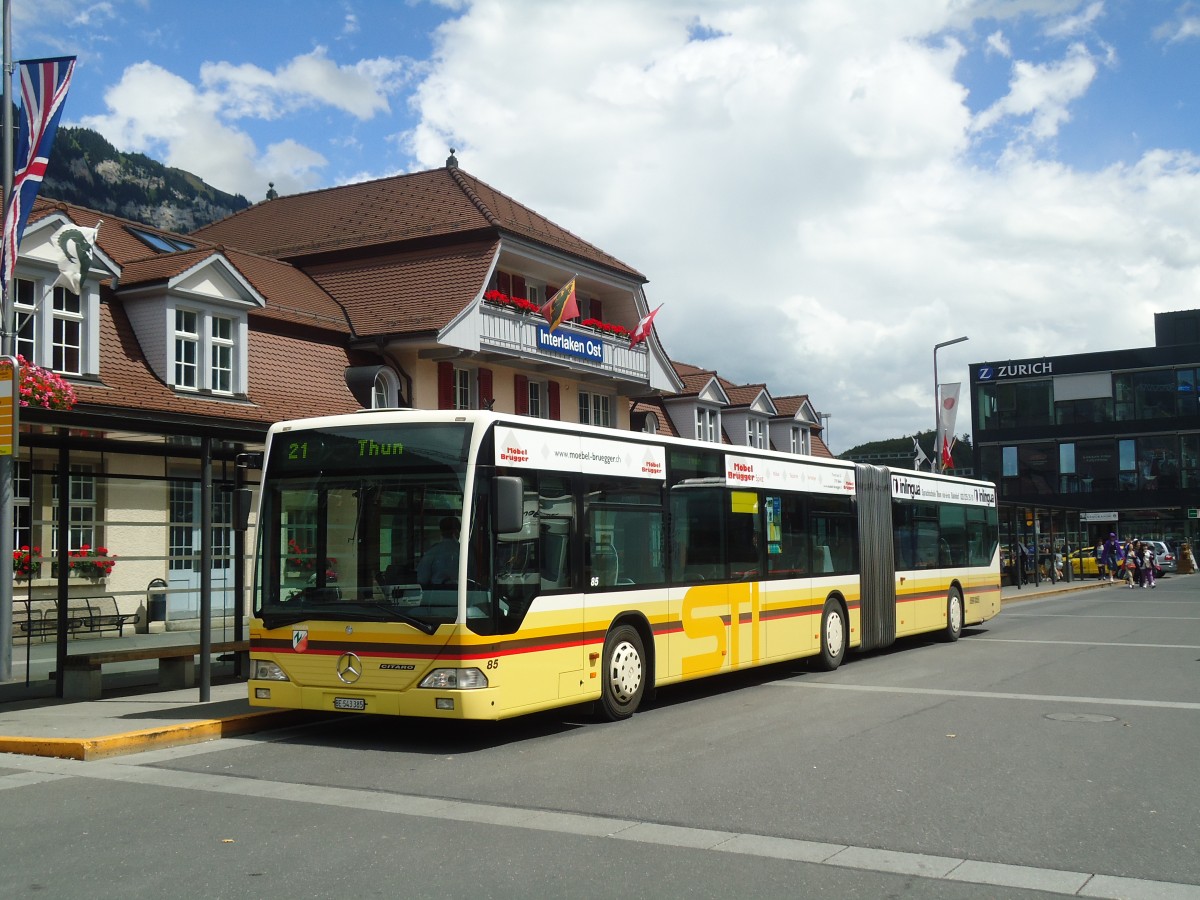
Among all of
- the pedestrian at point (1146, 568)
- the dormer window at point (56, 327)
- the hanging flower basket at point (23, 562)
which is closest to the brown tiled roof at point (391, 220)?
the dormer window at point (56, 327)

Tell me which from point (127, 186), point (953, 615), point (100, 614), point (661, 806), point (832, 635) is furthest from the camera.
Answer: point (127, 186)

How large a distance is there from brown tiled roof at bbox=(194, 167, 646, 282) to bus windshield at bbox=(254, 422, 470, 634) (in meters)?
20.2

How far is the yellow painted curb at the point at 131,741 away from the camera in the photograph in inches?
394

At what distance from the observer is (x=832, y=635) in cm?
1711

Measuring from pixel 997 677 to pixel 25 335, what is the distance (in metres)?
16.5

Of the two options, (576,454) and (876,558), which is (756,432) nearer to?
(876,558)

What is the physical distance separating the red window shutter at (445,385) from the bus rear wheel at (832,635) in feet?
49.3

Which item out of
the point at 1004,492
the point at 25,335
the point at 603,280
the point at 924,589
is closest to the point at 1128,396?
the point at 1004,492

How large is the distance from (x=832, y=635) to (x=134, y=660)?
912cm

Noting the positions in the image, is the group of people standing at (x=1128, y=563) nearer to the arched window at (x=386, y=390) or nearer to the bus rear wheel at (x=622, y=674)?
the arched window at (x=386, y=390)

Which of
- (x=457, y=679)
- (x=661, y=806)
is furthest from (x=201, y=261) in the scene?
(x=661, y=806)

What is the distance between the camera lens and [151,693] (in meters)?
13.8

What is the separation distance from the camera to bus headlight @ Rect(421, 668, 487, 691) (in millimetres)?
10055

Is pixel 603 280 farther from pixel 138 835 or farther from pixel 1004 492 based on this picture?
pixel 1004 492
